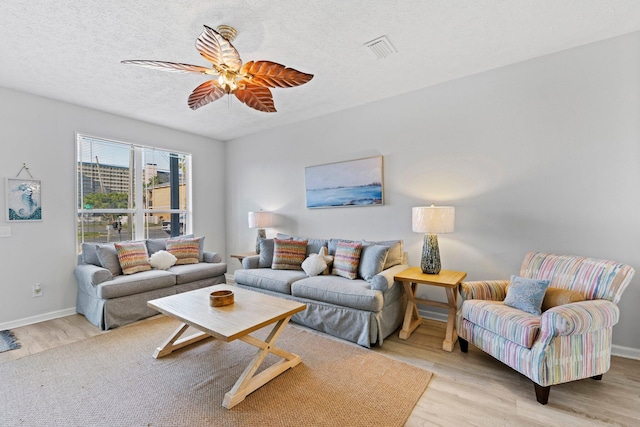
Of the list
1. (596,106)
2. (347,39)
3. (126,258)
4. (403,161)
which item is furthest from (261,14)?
(126,258)

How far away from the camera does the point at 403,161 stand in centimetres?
345

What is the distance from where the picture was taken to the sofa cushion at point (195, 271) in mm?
3658

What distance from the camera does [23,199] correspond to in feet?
10.6

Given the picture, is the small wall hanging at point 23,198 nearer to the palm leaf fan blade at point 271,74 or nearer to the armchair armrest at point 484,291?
the palm leaf fan blade at point 271,74

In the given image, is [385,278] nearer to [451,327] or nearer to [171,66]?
[451,327]

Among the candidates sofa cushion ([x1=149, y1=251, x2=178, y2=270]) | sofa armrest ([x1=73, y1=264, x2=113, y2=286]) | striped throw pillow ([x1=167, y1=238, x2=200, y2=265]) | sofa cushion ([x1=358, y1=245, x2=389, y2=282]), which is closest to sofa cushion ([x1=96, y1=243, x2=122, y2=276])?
sofa armrest ([x1=73, y1=264, x2=113, y2=286])

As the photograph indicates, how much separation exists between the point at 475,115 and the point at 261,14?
7.50ft

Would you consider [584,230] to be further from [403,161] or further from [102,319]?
[102,319]

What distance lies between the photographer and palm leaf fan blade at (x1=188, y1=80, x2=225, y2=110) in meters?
2.31

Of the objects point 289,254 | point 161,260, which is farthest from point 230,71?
point 161,260

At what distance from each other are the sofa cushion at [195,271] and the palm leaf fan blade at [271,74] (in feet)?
8.53

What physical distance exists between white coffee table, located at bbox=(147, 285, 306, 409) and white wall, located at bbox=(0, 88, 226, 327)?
2050 millimetres

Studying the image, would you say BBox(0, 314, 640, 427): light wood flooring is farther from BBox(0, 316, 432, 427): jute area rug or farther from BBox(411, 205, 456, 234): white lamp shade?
BBox(411, 205, 456, 234): white lamp shade

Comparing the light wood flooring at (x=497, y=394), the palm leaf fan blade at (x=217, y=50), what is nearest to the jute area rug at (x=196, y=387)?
the light wood flooring at (x=497, y=394)
